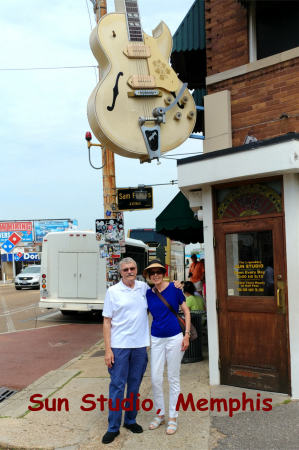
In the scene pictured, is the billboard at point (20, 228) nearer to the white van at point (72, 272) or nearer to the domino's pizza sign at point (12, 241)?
the domino's pizza sign at point (12, 241)

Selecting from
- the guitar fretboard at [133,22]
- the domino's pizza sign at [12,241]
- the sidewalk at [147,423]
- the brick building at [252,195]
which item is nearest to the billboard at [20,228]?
the domino's pizza sign at [12,241]

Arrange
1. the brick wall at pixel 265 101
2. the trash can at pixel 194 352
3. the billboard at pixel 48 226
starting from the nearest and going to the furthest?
the brick wall at pixel 265 101
the trash can at pixel 194 352
the billboard at pixel 48 226

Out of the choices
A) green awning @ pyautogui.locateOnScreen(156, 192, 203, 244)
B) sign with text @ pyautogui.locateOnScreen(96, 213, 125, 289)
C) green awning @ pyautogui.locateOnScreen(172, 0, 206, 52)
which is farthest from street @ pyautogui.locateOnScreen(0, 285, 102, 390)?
green awning @ pyautogui.locateOnScreen(172, 0, 206, 52)

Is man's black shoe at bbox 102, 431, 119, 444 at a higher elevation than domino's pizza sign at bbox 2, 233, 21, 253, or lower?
lower

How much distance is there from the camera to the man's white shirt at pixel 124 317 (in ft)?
15.0

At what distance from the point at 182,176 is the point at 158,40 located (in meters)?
2.93

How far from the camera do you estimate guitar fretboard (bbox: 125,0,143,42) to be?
751 cm

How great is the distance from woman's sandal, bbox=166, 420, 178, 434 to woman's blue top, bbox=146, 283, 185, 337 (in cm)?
84

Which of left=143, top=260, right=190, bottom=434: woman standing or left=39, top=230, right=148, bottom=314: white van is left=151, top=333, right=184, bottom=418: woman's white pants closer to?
left=143, top=260, right=190, bottom=434: woman standing

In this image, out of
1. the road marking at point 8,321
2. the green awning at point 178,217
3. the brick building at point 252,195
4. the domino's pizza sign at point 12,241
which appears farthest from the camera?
the domino's pizza sign at point 12,241

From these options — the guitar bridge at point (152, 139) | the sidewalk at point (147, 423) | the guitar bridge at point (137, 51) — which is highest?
the guitar bridge at point (137, 51)

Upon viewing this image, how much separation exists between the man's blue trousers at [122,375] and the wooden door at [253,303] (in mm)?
1642

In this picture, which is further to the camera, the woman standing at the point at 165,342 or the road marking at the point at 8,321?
the road marking at the point at 8,321

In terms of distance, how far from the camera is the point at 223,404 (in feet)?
17.5
